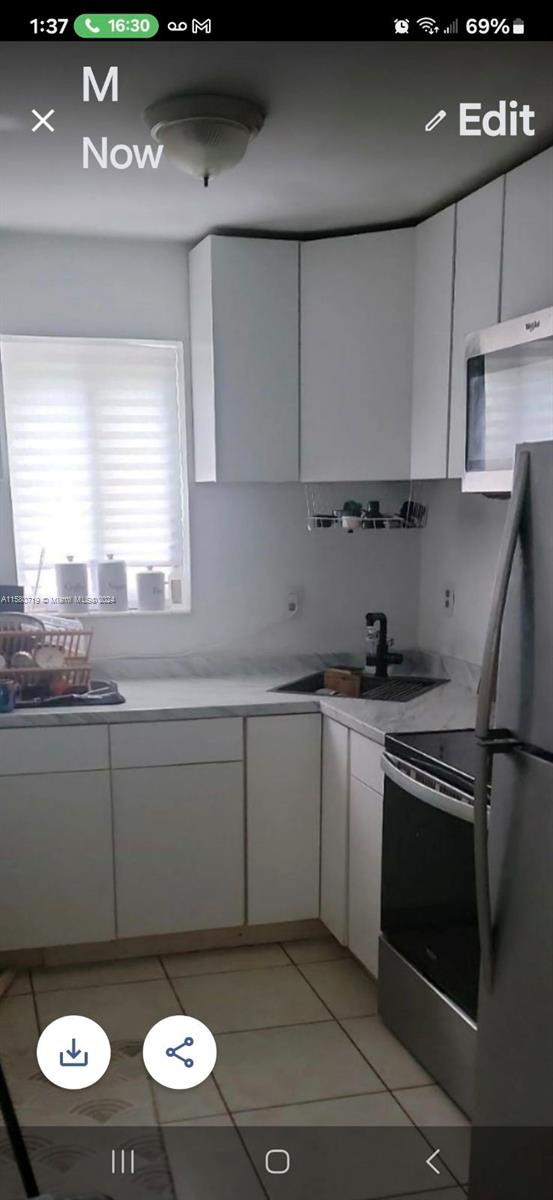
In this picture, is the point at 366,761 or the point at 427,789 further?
the point at 366,761

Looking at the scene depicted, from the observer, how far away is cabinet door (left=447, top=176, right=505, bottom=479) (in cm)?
224

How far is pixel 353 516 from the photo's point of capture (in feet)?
9.33

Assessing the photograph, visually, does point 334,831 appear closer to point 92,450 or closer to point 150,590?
point 150,590

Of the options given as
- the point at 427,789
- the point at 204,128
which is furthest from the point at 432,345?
the point at 427,789

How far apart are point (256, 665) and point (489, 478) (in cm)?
123

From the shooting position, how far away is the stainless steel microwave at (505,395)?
1.98 m

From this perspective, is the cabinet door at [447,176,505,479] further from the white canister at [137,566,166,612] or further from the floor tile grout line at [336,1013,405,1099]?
the floor tile grout line at [336,1013,405,1099]

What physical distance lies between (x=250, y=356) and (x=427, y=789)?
4.83 feet

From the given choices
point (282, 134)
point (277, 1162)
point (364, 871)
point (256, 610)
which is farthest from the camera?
point (256, 610)

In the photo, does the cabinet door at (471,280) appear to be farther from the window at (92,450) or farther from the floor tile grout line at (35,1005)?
the floor tile grout line at (35,1005)

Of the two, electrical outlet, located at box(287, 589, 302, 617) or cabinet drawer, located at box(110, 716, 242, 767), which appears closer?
cabinet drawer, located at box(110, 716, 242, 767)

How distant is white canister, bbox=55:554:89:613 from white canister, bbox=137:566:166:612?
18 cm

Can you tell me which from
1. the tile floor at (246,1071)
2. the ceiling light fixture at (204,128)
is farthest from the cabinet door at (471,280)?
the tile floor at (246,1071)
